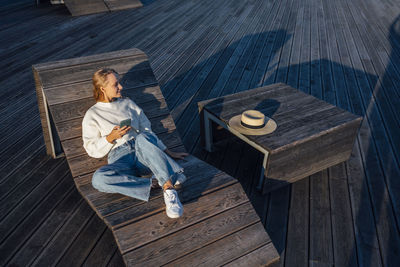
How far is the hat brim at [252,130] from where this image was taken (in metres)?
2.81

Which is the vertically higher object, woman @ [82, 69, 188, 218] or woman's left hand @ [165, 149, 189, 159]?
woman @ [82, 69, 188, 218]

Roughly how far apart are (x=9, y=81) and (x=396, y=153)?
20.1 ft

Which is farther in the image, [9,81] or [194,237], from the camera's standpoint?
[9,81]

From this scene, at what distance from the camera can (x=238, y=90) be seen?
5.10 metres

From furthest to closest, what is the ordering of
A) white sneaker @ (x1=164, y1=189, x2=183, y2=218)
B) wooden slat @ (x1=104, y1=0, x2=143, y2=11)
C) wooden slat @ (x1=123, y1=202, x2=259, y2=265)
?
wooden slat @ (x1=104, y1=0, x2=143, y2=11), white sneaker @ (x1=164, y1=189, x2=183, y2=218), wooden slat @ (x1=123, y1=202, x2=259, y2=265)

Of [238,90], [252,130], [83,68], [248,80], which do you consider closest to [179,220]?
[252,130]

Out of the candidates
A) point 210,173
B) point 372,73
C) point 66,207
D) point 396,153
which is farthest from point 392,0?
point 66,207

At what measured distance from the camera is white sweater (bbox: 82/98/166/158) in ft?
8.09

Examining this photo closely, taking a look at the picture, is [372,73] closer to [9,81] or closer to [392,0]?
[9,81]

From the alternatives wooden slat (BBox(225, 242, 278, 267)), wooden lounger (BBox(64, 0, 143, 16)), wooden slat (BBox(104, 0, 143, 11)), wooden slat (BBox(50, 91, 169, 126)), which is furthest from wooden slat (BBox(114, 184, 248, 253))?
wooden slat (BBox(104, 0, 143, 11))

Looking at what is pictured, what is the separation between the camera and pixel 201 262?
2020 mm

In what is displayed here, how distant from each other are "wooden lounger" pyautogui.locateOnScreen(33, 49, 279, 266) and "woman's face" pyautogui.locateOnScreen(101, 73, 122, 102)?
53 centimetres

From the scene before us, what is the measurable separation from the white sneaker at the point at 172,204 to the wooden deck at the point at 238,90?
66cm

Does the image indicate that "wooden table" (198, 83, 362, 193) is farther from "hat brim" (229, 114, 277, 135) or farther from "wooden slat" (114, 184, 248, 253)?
"wooden slat" (114, 184, 248, 253)
